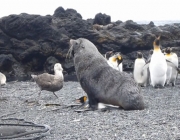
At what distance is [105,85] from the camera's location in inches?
285

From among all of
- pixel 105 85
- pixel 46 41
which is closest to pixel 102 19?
pixel 46 41

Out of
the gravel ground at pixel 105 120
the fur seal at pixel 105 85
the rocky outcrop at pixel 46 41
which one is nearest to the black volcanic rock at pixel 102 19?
the rocky outcrop at pixel 46 41

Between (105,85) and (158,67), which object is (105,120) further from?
(158,67)

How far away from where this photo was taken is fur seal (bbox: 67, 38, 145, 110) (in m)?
7.06

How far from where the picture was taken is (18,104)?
874cm

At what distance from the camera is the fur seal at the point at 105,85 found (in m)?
7.06

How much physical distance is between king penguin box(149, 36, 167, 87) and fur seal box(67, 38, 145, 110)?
3.64 meters

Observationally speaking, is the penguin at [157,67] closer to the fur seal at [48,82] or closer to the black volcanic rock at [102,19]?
the fur seal at [48,82]

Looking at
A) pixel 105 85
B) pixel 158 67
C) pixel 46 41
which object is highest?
pixel 46 41

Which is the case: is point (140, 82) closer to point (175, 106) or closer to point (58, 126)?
point (175, 106)

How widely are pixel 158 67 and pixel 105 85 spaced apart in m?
4.13

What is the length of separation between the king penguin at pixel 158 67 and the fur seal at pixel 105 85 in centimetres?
364

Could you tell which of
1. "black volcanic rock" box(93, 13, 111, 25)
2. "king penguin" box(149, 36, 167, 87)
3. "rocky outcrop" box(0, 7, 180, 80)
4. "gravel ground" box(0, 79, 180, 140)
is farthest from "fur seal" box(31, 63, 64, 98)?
"black volcanic rock" box(93, 13, 111, 25)

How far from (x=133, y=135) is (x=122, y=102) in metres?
1.99
